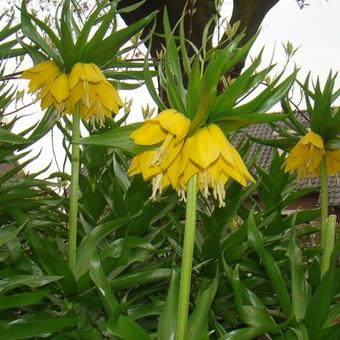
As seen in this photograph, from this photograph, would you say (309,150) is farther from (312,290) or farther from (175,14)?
(175,14)

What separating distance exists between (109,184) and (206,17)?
5.46 feet

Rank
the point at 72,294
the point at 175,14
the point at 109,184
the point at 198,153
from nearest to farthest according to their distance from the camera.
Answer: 1. the point at 198,153
2. the point at 72,294
3. the point at 109,184
4. the point at 175,14

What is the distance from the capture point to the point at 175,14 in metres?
2.49

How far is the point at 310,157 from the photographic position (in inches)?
38.9

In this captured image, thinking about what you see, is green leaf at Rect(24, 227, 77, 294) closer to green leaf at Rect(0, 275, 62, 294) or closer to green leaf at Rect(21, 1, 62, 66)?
green leaf at Rect(0, 275, 62, 294)

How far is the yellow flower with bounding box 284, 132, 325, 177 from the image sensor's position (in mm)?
948

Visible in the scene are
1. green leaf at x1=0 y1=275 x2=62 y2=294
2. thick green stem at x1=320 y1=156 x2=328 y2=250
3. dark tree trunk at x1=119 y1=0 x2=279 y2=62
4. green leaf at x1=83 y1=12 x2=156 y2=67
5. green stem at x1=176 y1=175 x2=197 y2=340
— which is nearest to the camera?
green stem at x1=176 y1=175 x2=197 y2=340

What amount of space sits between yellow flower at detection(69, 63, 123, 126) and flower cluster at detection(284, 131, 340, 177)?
312 millimetres

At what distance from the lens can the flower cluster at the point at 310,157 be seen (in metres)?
0.95

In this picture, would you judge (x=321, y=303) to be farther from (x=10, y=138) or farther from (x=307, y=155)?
(x=10, y=138)

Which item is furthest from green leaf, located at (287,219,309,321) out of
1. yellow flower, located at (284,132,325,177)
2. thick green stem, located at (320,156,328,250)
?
yellow flower, located at (284,132,325,177)

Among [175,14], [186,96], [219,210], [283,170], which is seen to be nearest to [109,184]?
[219,210]

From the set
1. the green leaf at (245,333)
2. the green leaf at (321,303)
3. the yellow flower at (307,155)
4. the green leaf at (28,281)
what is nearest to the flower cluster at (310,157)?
the yellow flower at (307,155)

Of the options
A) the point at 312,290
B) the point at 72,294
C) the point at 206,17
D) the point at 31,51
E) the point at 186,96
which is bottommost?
the point at 312,290
